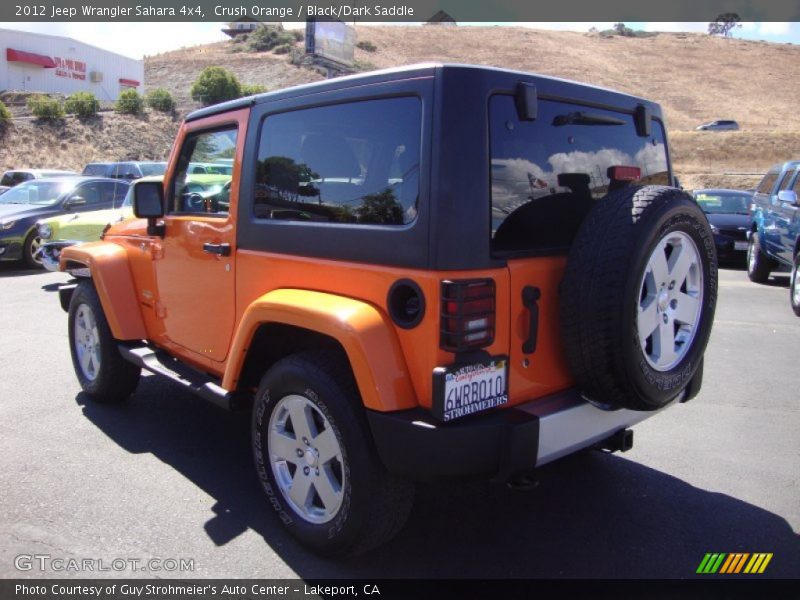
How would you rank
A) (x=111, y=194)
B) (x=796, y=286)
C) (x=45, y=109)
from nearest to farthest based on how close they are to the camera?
1. (x=796, y=286)
2. (x=111, y=194)
3. (x=45, y=109)

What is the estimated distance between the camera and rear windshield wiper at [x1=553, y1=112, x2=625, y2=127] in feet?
9.31

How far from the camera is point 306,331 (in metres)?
3.03

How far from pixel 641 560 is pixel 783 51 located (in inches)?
3938

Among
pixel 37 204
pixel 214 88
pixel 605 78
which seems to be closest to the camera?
pixel 37 204

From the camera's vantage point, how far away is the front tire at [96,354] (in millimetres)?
4543

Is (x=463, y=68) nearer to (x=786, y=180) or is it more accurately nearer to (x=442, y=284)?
(x=442, y=284)

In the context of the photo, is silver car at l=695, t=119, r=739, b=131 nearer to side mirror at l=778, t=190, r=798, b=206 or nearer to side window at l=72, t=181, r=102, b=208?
side mirror at l=778, t=190, r=798, b=206

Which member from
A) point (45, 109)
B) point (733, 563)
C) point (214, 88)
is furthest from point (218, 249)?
point (214, 88)

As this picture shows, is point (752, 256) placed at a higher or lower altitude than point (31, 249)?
higher

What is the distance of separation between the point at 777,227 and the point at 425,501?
817 cm

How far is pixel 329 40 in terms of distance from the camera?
143 feet

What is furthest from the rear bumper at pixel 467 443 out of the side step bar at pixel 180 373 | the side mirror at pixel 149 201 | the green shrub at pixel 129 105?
the green shrub at pixel 129 105

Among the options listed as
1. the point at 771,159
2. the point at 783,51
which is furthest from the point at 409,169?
the point at 783,51

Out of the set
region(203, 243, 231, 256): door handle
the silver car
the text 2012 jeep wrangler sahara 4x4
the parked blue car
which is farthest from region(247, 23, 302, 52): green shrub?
the text 2012 jeep wrangler sahara 4x4
